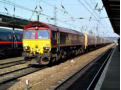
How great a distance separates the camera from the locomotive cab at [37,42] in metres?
13.9

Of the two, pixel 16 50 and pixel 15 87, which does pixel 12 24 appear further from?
pixel 15 87

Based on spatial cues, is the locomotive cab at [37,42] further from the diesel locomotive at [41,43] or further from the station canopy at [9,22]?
the station canopy at [9,22]

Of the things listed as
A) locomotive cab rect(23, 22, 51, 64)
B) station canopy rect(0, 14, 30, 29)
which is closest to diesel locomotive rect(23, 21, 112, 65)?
locomotive cab rect(23, 22, 51, 64)

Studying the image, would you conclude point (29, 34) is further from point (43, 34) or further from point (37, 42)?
point (43, 34)

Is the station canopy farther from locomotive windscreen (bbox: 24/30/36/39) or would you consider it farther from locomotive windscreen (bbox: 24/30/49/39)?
locomotive windscreen (bbox: 24/30/49/39)

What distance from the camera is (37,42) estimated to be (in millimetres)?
14297

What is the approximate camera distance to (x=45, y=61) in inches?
547

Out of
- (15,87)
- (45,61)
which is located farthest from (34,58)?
(15,87)

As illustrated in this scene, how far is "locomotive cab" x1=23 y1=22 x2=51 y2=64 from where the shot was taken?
13.9 m

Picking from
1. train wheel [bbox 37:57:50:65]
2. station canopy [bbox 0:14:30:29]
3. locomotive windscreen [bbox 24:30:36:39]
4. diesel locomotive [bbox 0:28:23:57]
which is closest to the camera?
train wheel [bbox 37:57:50:65]

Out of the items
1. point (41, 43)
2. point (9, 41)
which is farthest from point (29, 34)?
point (9, 41)

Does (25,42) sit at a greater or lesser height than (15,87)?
greater

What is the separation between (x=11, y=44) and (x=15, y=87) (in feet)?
43.5

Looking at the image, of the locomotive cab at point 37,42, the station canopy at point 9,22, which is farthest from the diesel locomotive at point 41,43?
the station canopy at point 9,22
